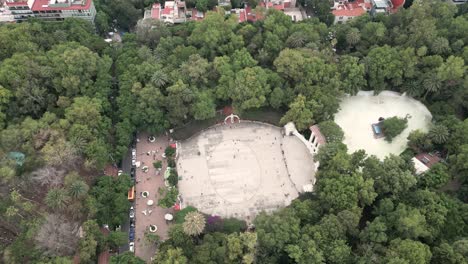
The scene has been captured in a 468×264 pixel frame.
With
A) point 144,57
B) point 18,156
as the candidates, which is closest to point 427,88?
point 144,57

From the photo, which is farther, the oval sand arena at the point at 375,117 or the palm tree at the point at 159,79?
the palm tree at the point at 159,79

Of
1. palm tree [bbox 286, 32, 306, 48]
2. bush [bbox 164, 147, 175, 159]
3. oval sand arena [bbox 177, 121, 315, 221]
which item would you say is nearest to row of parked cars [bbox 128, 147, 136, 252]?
bush [bbox 164, 147, 175, 159]

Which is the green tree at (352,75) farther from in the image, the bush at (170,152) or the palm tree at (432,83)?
the bush at (170,152)

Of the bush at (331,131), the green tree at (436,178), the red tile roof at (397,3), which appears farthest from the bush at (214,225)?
the red tile roof at (397,3)

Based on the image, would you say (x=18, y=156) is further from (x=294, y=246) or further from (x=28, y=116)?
(x=294, y=246)

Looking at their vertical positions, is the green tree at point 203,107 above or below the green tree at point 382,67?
below

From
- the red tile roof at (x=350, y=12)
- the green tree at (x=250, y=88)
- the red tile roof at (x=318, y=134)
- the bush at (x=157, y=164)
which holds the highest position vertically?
the red tile roof at (x=350, y=12)
